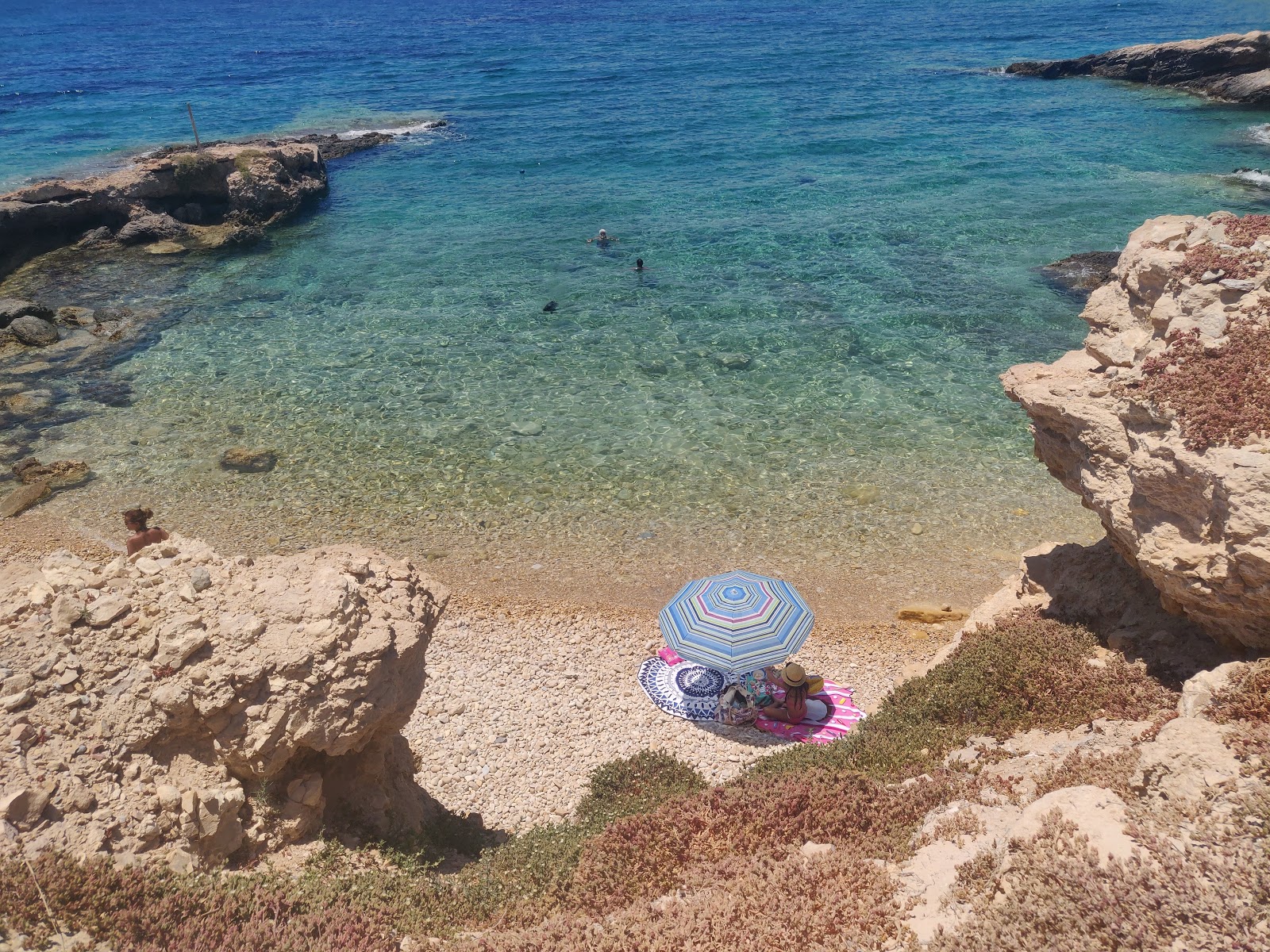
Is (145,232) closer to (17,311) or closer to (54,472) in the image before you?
(17,311)

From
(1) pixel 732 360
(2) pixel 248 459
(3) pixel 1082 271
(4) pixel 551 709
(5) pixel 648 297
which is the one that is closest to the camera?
(4) pixel 551 709

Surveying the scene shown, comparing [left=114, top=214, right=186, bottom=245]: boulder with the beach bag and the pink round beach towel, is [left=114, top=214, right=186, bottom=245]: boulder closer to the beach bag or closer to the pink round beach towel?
the beach bag

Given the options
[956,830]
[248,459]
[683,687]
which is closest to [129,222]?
[248,459]

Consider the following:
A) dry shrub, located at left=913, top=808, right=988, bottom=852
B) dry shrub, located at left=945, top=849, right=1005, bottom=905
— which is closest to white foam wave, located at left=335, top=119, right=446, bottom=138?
dry shrub, located at left=913, top=808, right=988, bottom=852

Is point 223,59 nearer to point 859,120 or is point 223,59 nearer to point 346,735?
point 859,120

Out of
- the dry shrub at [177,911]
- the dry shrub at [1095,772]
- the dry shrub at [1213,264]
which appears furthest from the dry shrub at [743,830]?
the dry shrub at [1213,264]

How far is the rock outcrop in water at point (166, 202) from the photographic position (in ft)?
115

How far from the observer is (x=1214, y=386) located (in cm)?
856

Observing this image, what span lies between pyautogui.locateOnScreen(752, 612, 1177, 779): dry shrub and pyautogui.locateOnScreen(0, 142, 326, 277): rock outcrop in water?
113ft

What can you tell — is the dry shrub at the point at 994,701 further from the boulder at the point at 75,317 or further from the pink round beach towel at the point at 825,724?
the boulder at the point at 75,317

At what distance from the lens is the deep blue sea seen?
18.9 metres

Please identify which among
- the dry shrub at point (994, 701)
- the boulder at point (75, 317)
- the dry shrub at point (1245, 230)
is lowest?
the boulder at point (75, 317)

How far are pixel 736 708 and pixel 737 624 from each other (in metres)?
1.36

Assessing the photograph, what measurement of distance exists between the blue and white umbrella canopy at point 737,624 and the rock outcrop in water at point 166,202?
30.8m
